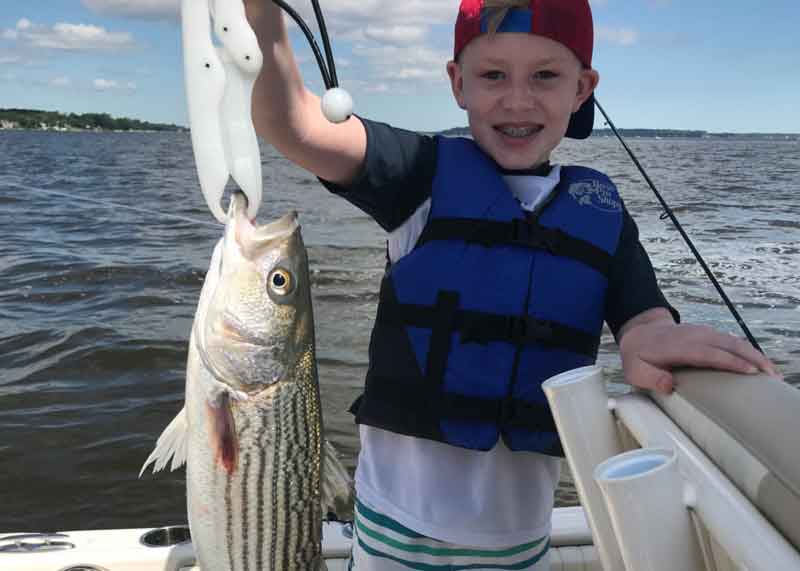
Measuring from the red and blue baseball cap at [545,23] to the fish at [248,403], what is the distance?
96 centimetres

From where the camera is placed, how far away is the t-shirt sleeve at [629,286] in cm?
251

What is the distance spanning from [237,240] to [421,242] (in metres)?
0.84

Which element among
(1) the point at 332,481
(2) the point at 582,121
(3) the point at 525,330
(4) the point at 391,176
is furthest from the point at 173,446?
(2) the point at 582,121

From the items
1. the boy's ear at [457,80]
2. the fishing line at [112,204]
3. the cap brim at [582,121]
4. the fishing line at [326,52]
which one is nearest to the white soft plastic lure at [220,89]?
the fishing line at [326,52]

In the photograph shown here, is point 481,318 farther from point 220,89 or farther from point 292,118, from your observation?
point 220,89

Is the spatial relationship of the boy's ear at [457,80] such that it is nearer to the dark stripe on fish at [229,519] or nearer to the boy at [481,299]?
the boy at [481,299]

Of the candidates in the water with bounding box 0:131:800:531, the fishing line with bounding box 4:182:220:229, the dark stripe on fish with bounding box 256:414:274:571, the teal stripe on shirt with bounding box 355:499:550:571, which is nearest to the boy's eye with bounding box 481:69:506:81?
the dark stripe on fish with bounding box 256:414:274:571

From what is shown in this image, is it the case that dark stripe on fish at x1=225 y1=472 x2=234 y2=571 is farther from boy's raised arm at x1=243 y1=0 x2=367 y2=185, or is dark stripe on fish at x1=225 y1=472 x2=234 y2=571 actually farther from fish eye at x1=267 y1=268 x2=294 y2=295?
boy's raised arm at x1=243 y1=0 x2=367 y2=185

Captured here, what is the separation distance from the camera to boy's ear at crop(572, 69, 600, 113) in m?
2.69

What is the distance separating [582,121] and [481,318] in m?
1.05

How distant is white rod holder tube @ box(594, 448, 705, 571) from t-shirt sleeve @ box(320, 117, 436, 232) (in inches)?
51.3

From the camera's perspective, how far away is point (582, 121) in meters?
3.07

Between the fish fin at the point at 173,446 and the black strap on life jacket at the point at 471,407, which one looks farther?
the black strap on life jacket at the point at 471,407

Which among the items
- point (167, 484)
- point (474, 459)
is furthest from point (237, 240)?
point (167, 484)
